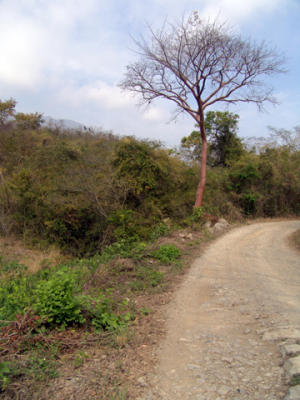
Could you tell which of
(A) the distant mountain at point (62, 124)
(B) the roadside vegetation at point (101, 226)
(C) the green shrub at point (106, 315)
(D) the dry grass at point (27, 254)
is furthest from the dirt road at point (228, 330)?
(A) the distant mountain at point (62, 124)

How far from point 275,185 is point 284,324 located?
1818 centimetres

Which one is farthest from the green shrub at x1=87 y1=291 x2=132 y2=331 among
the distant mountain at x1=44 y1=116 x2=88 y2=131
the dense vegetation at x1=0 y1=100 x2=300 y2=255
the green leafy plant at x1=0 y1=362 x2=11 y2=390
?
the distant mountain at x1=44 y1=116 x2=88 y2=131

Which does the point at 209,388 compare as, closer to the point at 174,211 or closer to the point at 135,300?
the point at 135,300

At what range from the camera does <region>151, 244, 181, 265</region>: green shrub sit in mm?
8328

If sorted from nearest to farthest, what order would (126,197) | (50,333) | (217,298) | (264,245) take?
(50,333)
(217,298)
(264,245)
(126,197)

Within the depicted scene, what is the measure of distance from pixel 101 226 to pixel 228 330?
8840 mm

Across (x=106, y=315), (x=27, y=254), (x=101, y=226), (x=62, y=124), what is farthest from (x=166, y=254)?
(x=62, y=124)

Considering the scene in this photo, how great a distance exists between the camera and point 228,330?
433 centimetres

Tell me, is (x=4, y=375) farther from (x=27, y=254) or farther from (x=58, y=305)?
(x=27, y=254)

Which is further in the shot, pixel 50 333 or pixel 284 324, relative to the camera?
pixel 284 324

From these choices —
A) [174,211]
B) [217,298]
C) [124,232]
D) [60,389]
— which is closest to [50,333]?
[60,389]

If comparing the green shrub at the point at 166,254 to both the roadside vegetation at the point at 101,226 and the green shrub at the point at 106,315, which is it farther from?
the green shrub at the point at 106,315

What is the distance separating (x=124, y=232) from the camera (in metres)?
11.1

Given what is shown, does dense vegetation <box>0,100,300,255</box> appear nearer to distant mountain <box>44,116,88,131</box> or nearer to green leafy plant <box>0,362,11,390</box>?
distant mountain <box>44,116,88,131</box>
